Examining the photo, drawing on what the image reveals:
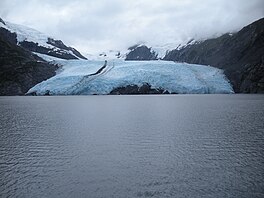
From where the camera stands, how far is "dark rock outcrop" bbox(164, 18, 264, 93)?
201 feet

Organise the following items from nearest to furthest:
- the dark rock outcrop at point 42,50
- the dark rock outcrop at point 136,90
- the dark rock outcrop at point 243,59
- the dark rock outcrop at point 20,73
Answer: the dark rock outcrop at point 136,90 → the dark rock outcrop at point 243,59 → the dark rock outcrop at point 20,73 → the dark rock outcrop at point 42,50

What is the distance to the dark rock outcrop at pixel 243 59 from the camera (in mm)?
61281

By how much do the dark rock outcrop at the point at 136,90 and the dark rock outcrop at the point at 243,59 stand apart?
15541 millimetres

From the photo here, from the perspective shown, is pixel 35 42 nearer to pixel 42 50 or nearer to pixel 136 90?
pixel 42 50

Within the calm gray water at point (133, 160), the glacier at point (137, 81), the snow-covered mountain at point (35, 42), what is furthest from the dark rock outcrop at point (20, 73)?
the calm gray water at point (133, 160)

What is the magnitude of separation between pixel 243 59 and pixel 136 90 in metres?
30.2

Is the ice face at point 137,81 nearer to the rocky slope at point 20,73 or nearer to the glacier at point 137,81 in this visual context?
the glacier at point 137,81

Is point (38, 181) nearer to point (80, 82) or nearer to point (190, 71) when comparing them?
point (80, 82)

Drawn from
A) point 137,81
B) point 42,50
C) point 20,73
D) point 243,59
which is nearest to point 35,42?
point 42,50

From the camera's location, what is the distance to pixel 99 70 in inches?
2603

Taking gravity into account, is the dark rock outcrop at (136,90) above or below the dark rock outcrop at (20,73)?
below

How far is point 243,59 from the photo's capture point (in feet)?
246

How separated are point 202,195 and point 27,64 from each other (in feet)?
217

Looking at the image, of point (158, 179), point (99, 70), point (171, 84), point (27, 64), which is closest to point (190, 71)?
point (171, 84)
